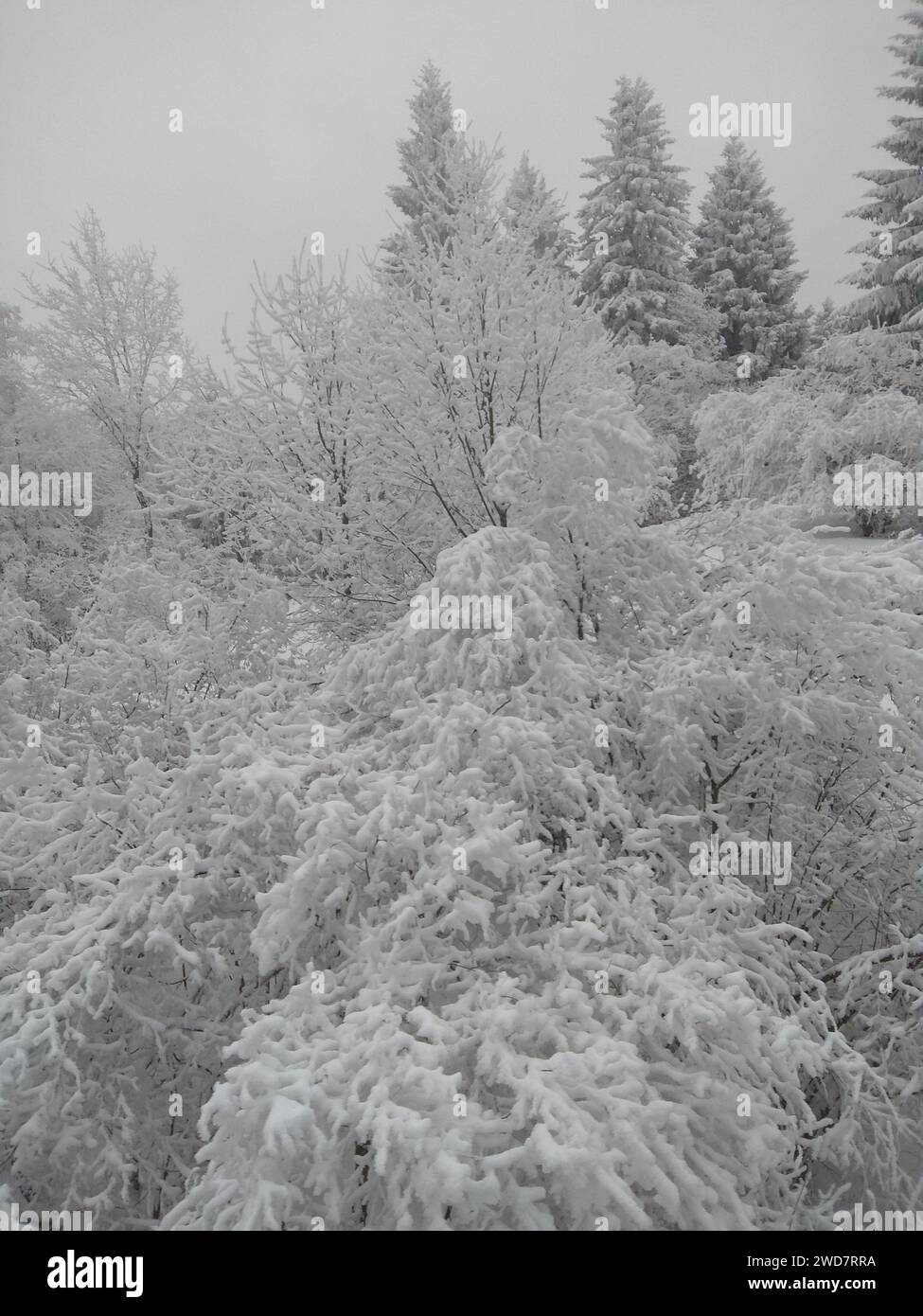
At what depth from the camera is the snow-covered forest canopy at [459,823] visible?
305 cm

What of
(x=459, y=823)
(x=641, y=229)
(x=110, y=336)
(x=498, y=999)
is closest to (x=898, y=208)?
(x=641, y=229)

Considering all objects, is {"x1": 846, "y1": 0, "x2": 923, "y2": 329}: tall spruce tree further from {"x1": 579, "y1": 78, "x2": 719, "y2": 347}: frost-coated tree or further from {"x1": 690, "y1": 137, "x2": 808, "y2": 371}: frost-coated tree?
{"x1": 690, "y1": 137, "x2": 808, "y2": 371}: frost-coated tree

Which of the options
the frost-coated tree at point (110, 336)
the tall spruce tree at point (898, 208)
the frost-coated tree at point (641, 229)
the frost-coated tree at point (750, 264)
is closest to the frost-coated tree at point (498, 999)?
the frost-coated tree at point (110, 336)

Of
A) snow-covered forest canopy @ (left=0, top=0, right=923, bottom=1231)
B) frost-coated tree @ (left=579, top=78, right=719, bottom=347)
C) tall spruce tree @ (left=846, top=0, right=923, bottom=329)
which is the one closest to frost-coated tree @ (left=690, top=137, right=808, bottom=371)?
frost-coated tree @ (left=579, top=78, right=719, bottom=347)

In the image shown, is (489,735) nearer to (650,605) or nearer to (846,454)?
(650,605)

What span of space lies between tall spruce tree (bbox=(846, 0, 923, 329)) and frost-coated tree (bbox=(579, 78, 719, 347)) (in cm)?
577

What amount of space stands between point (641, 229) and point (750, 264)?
4476 millimetres

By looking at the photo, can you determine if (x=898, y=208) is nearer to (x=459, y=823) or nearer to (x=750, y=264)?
(x=750, y=264)

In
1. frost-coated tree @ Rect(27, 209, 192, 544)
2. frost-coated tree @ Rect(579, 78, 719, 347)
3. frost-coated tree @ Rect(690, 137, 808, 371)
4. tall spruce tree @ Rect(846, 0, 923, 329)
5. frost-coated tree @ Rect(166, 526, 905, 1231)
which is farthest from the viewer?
frost-coated tree @ Rect(690, 137, 808, 371)

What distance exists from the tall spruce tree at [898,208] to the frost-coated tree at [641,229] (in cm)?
577

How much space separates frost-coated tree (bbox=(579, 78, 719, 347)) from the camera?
20.9 m

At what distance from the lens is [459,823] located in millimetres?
3943
